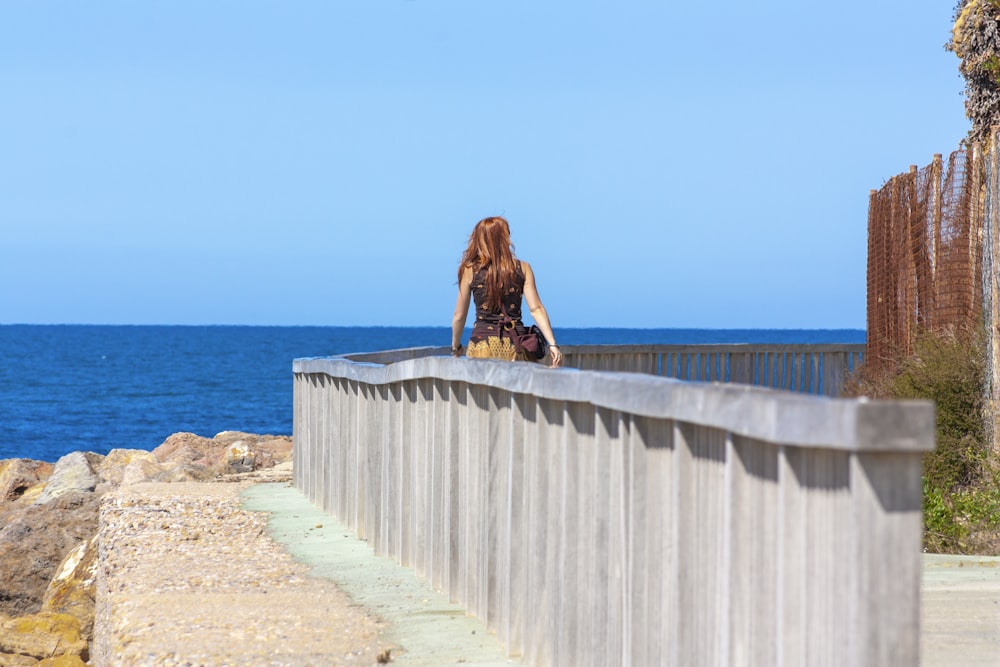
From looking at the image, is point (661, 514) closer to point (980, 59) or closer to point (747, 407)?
point (747, 407)

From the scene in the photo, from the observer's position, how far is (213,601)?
6750mm

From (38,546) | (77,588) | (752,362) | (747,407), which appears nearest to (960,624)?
(747,407)

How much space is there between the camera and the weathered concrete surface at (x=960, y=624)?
18.1ft

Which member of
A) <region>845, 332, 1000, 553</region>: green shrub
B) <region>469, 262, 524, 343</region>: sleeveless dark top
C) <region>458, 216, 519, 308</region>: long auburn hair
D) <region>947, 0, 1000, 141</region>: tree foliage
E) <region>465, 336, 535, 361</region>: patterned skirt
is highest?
<region>947, 0, 1000, 141</region>: tree foliage

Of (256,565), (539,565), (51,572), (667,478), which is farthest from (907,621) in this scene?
(51,572)

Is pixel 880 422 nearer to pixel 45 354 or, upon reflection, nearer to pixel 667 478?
pixel 667 478

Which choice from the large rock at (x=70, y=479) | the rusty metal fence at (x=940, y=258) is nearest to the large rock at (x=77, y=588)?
the large rock at (x=70, y=479)

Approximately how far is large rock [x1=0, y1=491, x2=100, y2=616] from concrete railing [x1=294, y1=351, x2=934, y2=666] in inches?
238

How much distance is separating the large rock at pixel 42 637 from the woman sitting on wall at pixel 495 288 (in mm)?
3979

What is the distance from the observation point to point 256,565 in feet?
26.1

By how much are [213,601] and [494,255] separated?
9.45ft

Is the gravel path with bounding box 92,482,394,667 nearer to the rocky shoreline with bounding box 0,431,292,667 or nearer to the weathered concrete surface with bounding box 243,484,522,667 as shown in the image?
the weathered concrete surface with bounding box 243,484,522,667

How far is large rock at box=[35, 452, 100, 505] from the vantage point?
18094mm

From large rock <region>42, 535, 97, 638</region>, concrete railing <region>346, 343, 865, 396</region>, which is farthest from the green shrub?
large rock <region>42, 535, 97, 638</region>
